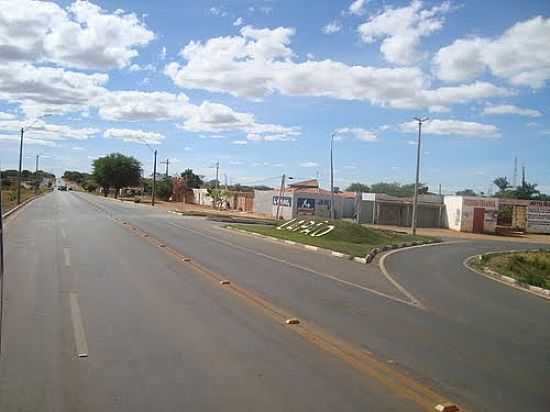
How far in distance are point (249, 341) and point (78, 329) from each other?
2408 millimetres

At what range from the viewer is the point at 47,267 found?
1505 centimetres

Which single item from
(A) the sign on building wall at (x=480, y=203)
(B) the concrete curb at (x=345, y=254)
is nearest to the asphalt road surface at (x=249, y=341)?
(B) the concrete curb at (x=345, y=254)

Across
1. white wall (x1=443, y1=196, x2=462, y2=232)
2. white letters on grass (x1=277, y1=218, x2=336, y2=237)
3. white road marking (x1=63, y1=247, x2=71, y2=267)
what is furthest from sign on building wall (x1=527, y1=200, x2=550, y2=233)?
white road marking (x1=63, y1=247, x2=71, y2=267)

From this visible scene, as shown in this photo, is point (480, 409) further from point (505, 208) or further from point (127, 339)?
point (505, 208)

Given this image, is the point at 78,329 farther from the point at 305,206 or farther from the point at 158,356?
the point at 305,206

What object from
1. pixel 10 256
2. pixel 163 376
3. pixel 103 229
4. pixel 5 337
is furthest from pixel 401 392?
pixel 103 229

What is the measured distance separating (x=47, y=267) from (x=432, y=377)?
427 inches

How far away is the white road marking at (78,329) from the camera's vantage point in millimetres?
7488

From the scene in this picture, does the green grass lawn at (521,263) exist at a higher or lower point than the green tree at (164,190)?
lower

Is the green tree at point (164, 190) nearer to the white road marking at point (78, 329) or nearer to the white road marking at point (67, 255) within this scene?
the white road marking at point (67, 255)

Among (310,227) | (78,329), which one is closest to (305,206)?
(310,227)

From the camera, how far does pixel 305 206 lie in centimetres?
6538

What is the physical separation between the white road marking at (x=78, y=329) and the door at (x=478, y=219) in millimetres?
60215

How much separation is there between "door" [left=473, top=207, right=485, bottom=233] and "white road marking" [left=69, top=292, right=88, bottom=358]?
198 feet
